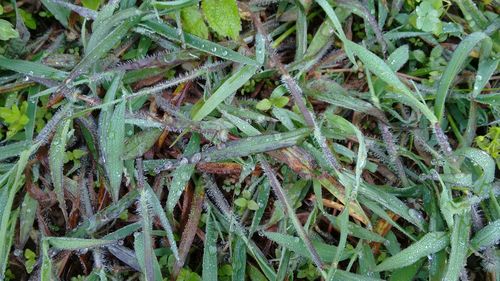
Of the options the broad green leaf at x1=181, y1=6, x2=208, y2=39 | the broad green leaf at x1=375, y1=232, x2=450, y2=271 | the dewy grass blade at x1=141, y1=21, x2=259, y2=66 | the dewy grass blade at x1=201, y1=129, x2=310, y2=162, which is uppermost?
the broad green leaf at x1=181, y1=6, x2=208, y2=39

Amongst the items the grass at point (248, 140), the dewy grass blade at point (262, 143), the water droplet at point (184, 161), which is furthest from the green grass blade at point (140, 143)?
the dewy grass blade at point (262, 143)

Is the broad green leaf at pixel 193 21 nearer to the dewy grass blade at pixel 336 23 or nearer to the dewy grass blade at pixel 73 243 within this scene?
the dewy grass blade at pixel 336 23

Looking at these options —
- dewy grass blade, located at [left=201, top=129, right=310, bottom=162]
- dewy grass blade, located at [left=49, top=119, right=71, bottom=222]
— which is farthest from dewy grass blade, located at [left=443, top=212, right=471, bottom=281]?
dewy grass blade, located at [left=49, top=119, right=71, bottom=222]

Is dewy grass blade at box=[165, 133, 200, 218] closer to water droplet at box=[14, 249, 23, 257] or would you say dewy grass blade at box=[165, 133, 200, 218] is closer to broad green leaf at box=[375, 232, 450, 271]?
water droplet at box=[14, 249, 23, 257]

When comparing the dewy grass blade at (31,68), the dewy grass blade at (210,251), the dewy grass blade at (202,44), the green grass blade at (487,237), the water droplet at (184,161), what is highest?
the dewy grass blade at (202,44)

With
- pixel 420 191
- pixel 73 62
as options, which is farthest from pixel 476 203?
pixel 73 62

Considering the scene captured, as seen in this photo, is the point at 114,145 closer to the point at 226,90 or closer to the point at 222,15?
the point at 226,90

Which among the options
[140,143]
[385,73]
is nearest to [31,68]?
[140,143]
